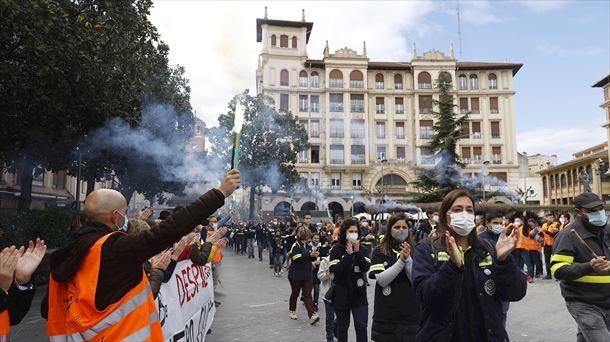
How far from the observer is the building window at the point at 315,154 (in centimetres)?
4966

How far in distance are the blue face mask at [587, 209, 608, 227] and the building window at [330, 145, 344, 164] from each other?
1777 inches

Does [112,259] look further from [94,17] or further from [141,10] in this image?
[141,10]

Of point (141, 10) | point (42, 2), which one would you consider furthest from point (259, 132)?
point (42, 2)

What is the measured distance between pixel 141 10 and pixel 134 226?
13.6 m

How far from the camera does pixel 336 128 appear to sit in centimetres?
5022

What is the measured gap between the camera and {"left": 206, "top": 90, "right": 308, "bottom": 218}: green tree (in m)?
38.9

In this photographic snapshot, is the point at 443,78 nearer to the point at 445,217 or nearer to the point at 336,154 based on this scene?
the point at 336,154

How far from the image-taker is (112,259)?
252 centimetres

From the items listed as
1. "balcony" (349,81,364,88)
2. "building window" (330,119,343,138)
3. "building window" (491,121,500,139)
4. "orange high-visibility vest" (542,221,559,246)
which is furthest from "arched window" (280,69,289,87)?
"orange high-visibility vest" (542,221,559,246)

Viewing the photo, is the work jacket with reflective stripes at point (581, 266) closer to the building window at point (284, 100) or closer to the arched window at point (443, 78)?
the arched window at point (443, 78)

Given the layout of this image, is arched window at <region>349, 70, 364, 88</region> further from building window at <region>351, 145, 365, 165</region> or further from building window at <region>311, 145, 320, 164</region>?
building window at <region>311, 145, 320, 164</region>

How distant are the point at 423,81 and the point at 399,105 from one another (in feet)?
12.6

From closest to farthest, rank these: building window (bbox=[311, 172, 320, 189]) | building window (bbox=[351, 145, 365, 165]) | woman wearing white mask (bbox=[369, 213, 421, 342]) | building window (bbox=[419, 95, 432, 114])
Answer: woman wearing white mask (bbox=[369, 213, 421, 342]), building window (bbox=[311, 172, 320, 189]), building window (bbox=[351, 145, 365, 165]), building window (bbox=[419, 95, 432, 114])

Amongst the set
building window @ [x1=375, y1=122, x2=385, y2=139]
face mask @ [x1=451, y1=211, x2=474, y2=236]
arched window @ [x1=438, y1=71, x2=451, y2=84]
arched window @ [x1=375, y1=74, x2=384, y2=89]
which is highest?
arched window @ [x1=375, y1=74, x2=384, y2=89]
